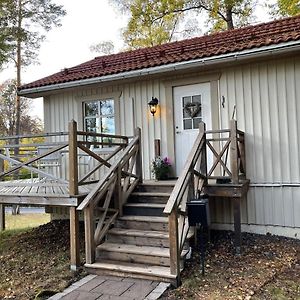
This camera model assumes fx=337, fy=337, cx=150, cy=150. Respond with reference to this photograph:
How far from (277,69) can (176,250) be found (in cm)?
400

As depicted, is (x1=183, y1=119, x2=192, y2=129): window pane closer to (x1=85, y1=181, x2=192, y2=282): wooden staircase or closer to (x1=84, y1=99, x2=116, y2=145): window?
(x1=85, y1=181, x2=192, y2=282): wooden staircase

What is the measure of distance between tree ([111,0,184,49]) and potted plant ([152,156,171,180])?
12.2 meters

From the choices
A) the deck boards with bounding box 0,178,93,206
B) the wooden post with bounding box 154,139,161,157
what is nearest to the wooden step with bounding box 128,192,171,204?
the deck boards with bounding box 0,178,93,206

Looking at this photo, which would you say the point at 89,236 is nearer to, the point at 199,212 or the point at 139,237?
the point at 139,237

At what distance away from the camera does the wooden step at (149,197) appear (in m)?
5.90

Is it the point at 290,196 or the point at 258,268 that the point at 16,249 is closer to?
the point at 258,268

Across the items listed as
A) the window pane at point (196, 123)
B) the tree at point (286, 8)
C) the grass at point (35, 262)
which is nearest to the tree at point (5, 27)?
the grass at point (35, 262)

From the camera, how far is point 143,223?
5504 millimetres

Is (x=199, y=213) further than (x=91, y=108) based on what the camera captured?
No

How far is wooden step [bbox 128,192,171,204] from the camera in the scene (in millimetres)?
5904

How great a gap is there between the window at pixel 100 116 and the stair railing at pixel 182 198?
123 inches

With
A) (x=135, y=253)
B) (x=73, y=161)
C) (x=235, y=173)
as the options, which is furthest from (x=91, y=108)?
(x=135, y=253)

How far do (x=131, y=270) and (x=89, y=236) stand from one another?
833 mm

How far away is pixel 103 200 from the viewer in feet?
19.6
